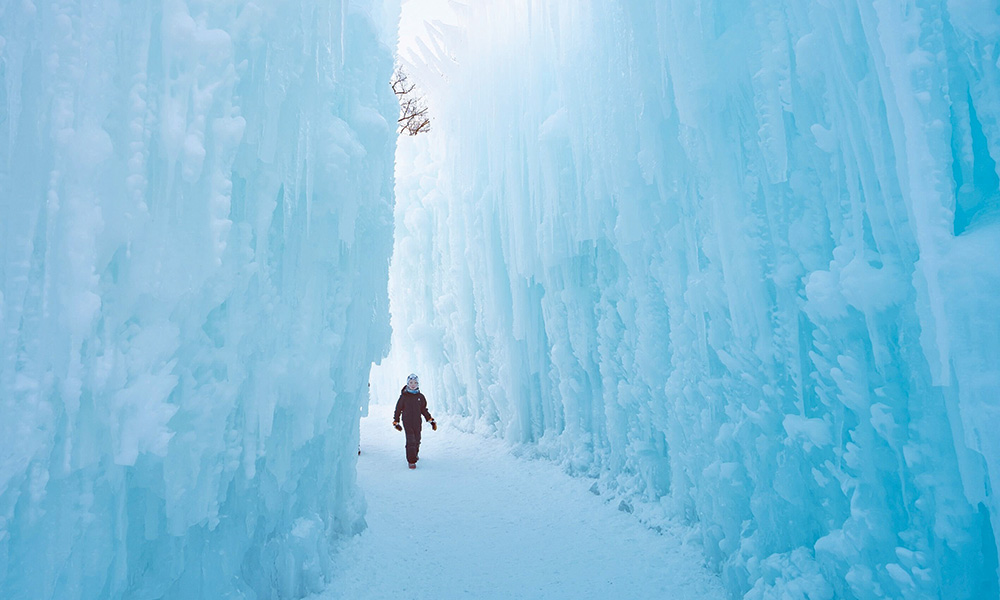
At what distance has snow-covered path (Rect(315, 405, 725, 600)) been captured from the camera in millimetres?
4254

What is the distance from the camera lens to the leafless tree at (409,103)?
38.0ft

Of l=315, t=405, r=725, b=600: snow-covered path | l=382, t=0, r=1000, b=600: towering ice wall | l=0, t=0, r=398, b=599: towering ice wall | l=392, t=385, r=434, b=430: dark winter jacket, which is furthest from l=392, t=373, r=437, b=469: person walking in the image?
l=0, t=0, r=398, b=599: towering ice wall

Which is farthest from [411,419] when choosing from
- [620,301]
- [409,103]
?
[409,103]

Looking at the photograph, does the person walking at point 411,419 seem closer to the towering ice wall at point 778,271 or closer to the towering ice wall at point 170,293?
the towering ice wall at point 778,271

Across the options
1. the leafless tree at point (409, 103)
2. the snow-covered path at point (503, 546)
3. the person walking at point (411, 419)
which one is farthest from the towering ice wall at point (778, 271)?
the leafless tree at point (409, 103)

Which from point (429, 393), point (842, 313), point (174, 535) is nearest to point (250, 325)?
point (174, 535)

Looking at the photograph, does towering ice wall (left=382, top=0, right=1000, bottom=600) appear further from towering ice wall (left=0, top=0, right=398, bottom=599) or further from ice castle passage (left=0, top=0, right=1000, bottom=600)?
towering ice wall (left=0, top=0, right=398, bottom=599)

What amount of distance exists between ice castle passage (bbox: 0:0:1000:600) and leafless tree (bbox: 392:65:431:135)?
5.22 meters

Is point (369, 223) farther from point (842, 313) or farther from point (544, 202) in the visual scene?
point (842, 313)

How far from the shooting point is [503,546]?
514 centimetres

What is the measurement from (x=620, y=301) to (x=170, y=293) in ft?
16.2

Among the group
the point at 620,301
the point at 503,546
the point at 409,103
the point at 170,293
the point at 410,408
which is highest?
the point at 409,103

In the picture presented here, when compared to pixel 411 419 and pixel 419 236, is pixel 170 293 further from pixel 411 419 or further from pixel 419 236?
pixel 419 236

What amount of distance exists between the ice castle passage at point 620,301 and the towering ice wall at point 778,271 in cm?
2
